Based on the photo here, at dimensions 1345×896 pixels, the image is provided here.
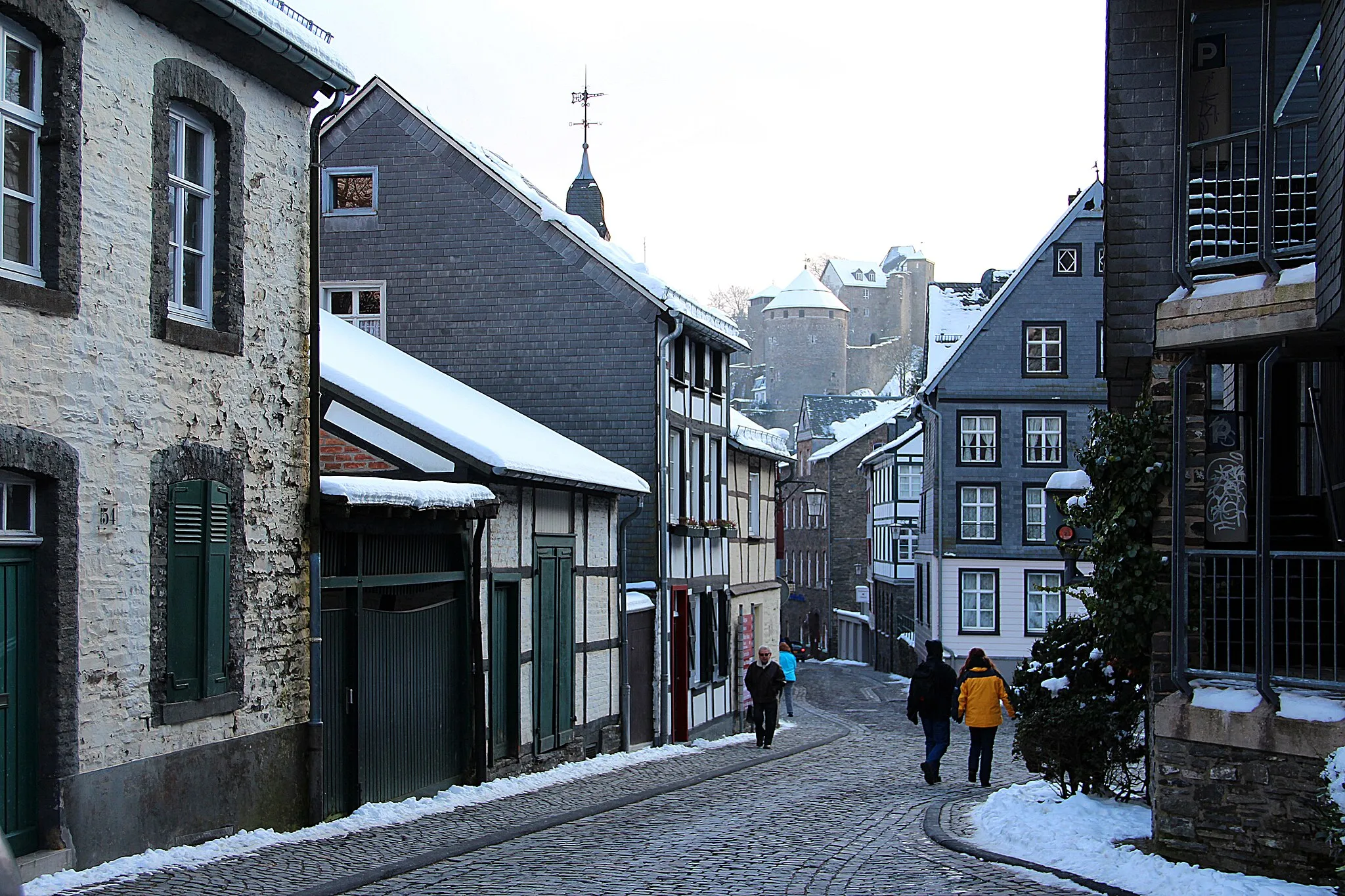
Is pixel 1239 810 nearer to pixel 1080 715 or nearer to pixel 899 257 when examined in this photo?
pixel 1080 715

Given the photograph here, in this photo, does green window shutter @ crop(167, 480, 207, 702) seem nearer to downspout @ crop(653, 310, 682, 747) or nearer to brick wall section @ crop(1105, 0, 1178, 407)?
brick wall section @ crop(1105, 0, 1178, 407)

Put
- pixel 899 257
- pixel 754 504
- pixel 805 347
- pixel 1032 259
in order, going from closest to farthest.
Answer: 1. pixel 754 504
2. pixel 1032 259
3. pixel 805 347
4. pixel 899 257

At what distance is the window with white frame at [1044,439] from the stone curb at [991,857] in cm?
2537

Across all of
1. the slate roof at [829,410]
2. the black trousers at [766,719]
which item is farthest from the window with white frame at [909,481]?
the black trousers at [766,719]

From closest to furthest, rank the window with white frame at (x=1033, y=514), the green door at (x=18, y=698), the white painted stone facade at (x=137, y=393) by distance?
the green door at (x=18, y=698)
the white painted stone facade at (x=137, y=393)
the window with white frame at (x=1033, y=514)

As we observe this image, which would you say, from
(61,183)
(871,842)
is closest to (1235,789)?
(871,842)

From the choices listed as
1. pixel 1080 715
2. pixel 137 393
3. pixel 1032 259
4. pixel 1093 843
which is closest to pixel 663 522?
pixel 1080 715

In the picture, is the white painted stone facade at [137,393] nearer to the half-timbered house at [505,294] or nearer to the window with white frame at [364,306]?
the half-timbered house at [505,294]

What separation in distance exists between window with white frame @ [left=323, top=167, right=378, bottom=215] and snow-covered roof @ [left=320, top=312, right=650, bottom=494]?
361cm

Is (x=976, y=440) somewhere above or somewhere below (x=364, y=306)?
below

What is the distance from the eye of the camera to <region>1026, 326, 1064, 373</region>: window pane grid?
37.0 meters

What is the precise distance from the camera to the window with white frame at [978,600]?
38.2 meters

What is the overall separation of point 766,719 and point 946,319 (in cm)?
2153

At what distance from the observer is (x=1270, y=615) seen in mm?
9422
